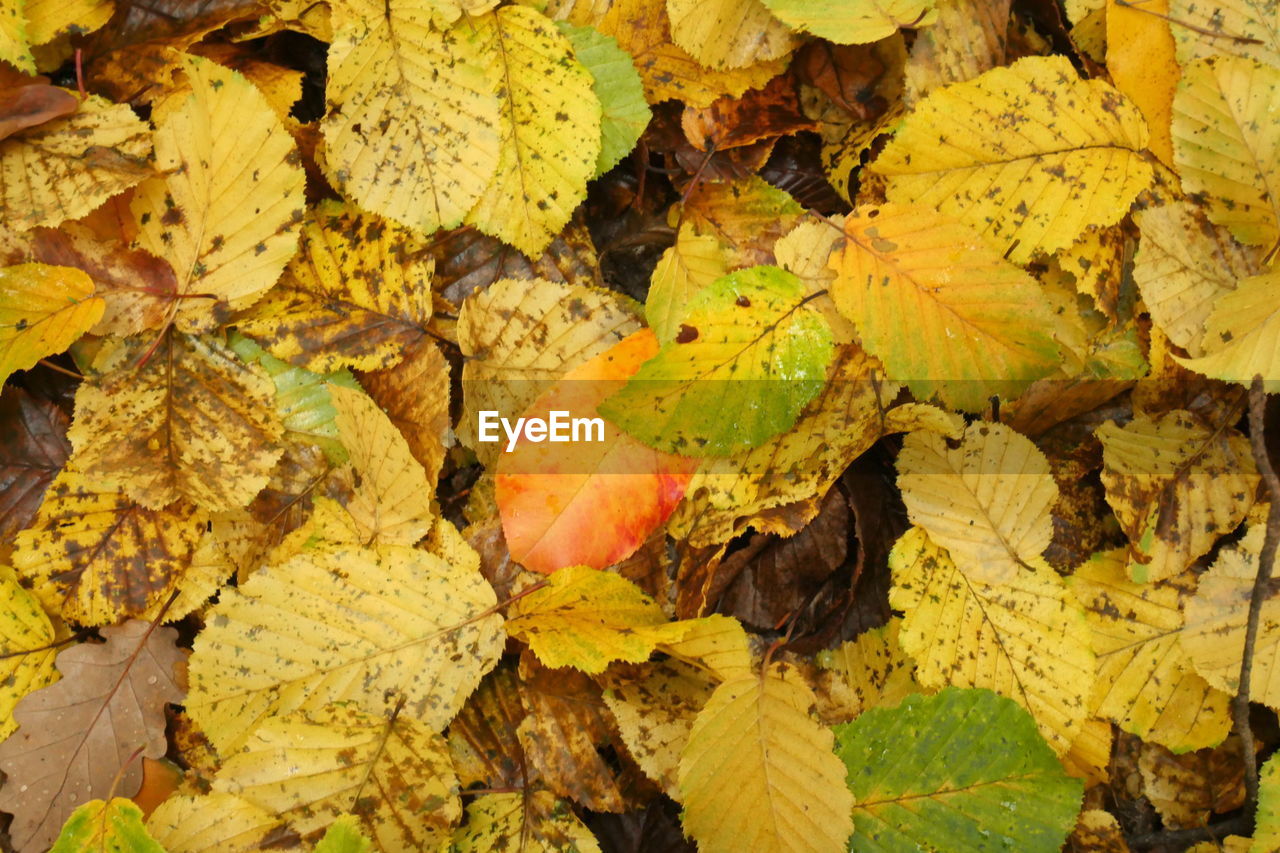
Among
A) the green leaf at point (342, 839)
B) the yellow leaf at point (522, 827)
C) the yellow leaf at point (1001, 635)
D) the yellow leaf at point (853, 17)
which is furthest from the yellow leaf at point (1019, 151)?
the green leaf at point (342, 839)

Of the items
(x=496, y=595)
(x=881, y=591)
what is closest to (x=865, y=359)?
(x=881, y=591)

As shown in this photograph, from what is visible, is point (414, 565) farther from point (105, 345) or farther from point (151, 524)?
point (105, 345)

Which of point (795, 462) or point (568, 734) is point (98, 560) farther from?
point (795, 462)

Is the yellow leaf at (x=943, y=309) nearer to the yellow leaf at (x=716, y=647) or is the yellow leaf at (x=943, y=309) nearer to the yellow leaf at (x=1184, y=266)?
the yellow leaf at (x=1184, y=266)

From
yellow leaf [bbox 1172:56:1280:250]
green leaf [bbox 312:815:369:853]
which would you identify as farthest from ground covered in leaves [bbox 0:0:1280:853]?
green leaf [bbox 312:815:369:853]

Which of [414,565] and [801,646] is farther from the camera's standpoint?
[801,646]
